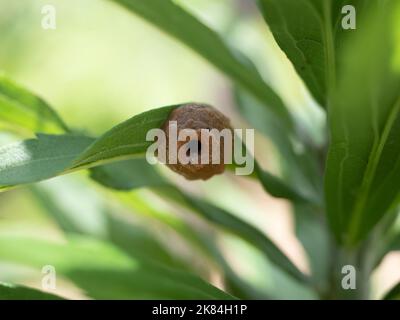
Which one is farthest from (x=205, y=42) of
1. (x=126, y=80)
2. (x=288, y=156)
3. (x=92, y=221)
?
(x=126, y=80)

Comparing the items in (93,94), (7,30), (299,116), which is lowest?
(299,116)

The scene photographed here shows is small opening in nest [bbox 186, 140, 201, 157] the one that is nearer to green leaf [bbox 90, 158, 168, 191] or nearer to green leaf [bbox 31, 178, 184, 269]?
green leaf [bbox 90, 158, 168, 191]

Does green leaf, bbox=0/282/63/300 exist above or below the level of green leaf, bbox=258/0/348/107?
below

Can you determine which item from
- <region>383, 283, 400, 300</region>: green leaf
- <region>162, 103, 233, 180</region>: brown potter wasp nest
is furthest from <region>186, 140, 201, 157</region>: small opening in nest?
<region>383, 283, 400, 300</region>: green leaf

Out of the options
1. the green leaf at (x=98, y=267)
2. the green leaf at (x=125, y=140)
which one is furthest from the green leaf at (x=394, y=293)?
the green leaf at (x=125, y=140)

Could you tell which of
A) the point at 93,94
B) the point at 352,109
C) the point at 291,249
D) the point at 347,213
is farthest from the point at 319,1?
the point at 93,94

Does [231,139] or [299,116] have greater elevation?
[299,116]
